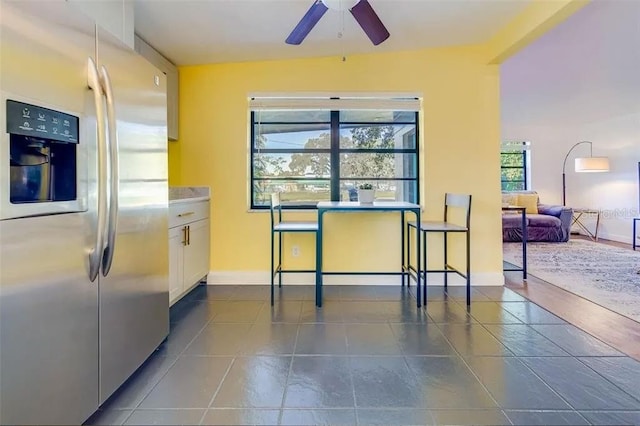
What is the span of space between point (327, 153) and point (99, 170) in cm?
256

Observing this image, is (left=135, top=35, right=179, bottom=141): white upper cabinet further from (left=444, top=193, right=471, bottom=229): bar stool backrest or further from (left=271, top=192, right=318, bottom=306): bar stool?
→ (left=444, top=193, right=471, bottom=229): bar stool backrest

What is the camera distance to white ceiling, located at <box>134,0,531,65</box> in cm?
255

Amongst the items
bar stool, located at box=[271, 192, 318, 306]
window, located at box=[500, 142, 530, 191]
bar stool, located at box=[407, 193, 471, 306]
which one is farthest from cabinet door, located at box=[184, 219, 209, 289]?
window, located at box=[500, 142, 530, 191]

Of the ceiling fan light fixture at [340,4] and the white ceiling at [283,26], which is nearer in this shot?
the ceiling fan light fixture at [340,4]

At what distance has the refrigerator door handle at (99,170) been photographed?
134 centimetres

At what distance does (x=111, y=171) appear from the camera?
4.60 feet

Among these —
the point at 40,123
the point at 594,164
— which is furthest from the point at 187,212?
the point at 594,164

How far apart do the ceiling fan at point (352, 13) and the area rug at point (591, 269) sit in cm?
276

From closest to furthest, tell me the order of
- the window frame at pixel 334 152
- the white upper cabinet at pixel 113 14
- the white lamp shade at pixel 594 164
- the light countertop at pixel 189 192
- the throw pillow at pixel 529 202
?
the white upper cabinet at pixel 113 14
the light countertop at pixel 189 192
the window frame at pixel 334 152
the white lamp shade at pixel 594 164
the throw pillow at pixel 529 202

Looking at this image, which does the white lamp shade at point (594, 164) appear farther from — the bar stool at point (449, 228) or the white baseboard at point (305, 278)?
the bar stool at point (449, 228)

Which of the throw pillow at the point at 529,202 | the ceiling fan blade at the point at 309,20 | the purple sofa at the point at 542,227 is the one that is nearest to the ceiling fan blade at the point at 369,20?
the ceiling fan blade at the point at 309,20

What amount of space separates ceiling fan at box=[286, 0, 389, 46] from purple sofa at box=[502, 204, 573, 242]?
17.1 feet

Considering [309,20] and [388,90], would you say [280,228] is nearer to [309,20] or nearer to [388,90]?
[309,20]

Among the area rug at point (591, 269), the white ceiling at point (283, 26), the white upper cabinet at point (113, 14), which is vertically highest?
the white ceiling at point (283, 26)
